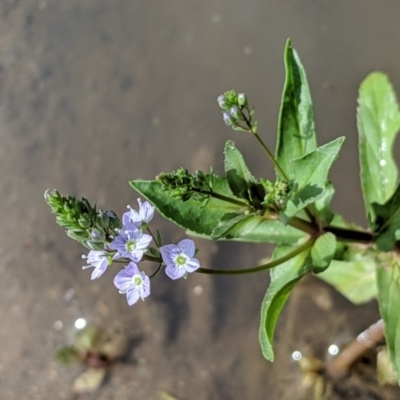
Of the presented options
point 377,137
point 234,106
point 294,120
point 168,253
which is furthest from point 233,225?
point 377,137

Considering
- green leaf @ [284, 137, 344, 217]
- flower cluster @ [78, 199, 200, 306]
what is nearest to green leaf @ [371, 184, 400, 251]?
green leaf @ [284, 137, 344, 217]

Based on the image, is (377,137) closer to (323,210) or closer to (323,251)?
(323,210)

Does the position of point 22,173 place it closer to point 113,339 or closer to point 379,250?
point 113,339

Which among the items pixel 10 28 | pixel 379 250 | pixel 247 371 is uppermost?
pixel 10 28

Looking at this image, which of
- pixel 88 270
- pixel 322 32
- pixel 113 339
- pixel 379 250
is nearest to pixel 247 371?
pixel 113 339

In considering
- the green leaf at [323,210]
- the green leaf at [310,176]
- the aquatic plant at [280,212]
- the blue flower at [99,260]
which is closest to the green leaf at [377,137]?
the aquatic plant at [280,212]

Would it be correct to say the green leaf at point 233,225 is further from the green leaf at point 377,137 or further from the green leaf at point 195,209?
the green leaf at point 377,137
